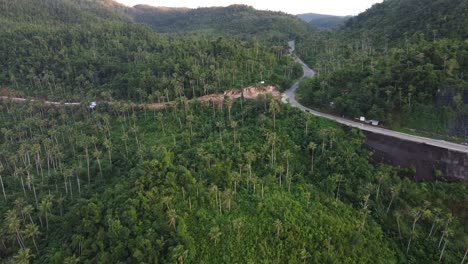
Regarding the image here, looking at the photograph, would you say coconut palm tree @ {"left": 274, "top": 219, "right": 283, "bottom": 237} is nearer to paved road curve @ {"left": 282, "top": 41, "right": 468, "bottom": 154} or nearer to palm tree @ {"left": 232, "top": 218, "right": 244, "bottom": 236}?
palm tree @ {"left": 232, "top": 218, "right": 244, "bottom": 236}

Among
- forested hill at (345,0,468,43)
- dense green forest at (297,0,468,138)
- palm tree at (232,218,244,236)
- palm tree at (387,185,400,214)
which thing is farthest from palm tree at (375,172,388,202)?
forested hill at (345,0,468,43)

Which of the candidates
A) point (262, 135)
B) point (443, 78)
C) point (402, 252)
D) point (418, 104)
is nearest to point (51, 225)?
point (262, 135)

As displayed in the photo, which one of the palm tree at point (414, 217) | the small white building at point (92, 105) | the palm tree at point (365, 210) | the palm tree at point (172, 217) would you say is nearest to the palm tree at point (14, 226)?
the palm tree at point (172, 217)

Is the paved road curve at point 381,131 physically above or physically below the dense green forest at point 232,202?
above

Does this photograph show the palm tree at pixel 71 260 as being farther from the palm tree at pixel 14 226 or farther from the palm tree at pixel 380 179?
the palm tree at pixel 380 179

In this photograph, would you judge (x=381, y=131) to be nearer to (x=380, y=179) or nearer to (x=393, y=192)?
(x=380, y=179)

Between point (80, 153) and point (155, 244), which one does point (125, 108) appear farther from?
point (155, 244)
